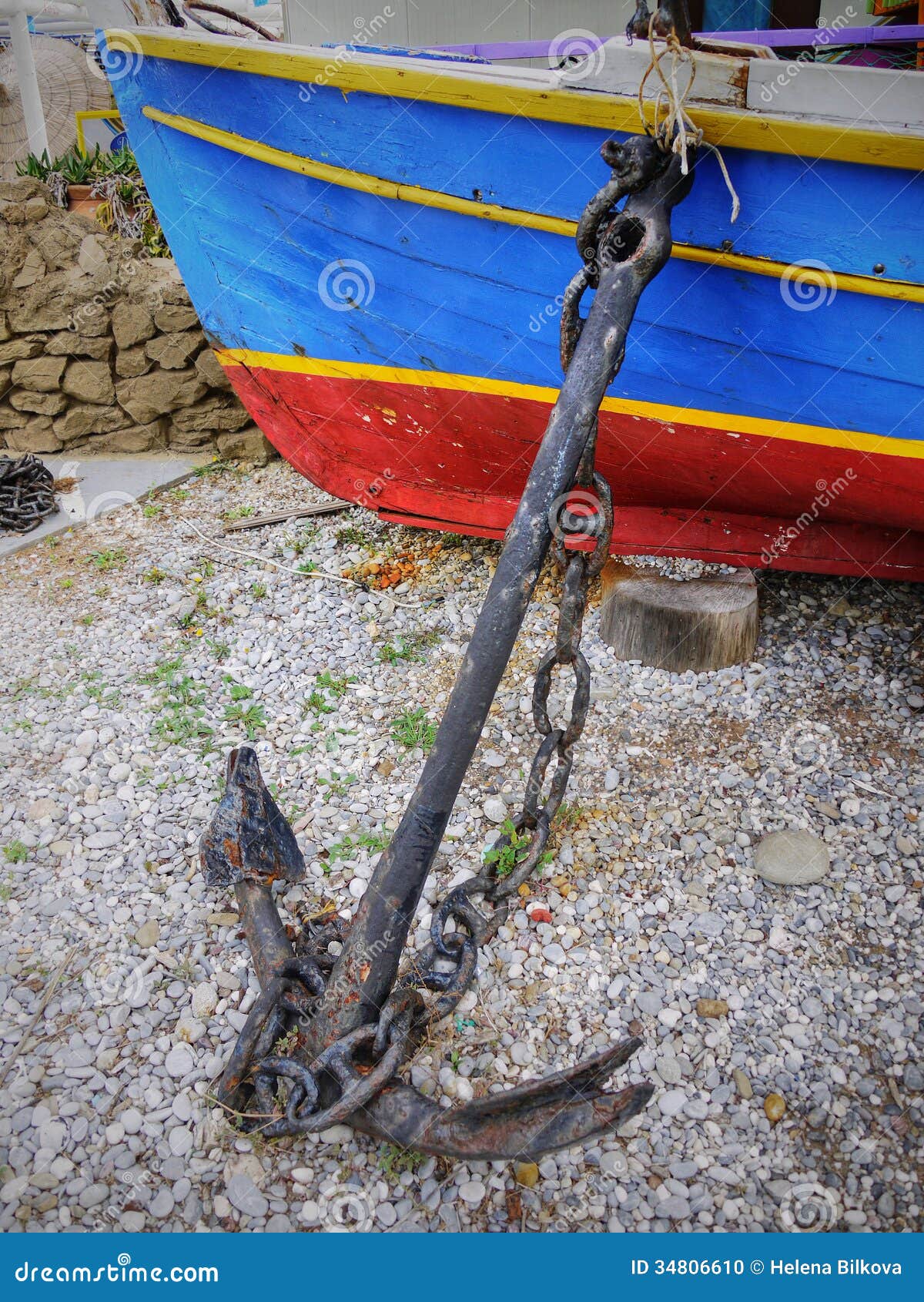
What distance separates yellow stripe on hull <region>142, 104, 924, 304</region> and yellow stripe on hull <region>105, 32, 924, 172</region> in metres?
0.21

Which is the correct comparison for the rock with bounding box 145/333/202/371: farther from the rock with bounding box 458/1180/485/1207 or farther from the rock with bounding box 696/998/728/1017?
the rock with bounding box 458/1180/485/1207

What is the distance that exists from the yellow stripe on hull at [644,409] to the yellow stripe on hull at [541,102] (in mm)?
697

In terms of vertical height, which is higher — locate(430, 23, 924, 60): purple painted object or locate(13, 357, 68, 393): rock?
locate(430, 23, 924, 60): purple painted object

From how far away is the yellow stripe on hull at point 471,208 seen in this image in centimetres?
227

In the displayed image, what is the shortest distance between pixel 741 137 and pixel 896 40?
1.75 metres

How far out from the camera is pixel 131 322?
4836 millimetres

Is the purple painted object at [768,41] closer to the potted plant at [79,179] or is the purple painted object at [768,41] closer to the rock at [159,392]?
the rock at [159,392]

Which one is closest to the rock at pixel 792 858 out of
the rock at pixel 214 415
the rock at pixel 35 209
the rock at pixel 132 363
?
the rock at pixel 214 415

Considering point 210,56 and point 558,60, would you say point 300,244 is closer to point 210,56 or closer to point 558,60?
→ point 210,56

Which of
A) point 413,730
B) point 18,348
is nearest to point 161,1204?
point 413,730

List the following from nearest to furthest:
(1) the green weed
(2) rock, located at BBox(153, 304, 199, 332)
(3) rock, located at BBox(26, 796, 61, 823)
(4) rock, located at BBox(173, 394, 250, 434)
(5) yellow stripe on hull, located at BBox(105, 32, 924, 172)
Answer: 1. (5) yellow stripe on hull, located at BBox(105, 32, 924, 172)
2. (3) rock, located at BBox(26, 796, 61, 823)
3. (1) the green weed
4. (2) rock, located at BBox(153, 304, 199, 332)
5. (4) rock, located at BBox(173, 394, 250, 434)

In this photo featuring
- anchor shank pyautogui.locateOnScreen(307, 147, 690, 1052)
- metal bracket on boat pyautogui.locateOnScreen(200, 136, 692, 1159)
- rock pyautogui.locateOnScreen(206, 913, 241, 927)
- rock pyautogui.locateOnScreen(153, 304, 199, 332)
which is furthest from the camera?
rock pyautogui.locateOnScreen(153, 304, 199, 332)

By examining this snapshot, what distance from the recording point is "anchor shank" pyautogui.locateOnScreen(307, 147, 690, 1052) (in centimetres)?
182

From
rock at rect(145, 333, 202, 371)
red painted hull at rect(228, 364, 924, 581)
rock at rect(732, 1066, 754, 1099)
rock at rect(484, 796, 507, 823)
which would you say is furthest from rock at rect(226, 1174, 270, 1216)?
rock at rect(145, 333, 202, 371)
